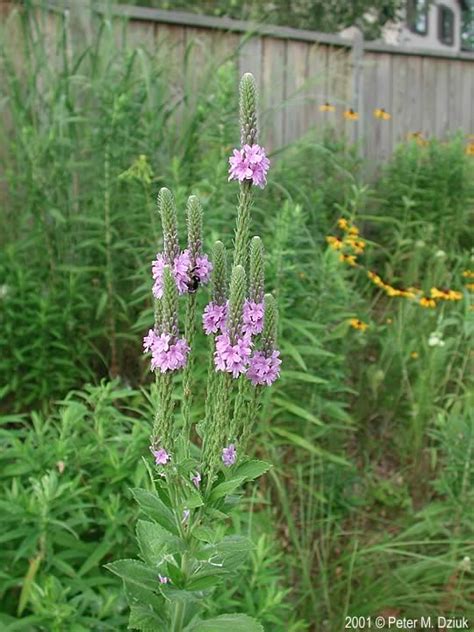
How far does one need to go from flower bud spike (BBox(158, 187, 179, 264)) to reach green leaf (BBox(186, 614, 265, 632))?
2.06ft

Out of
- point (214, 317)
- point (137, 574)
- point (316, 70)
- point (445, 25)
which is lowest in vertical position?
point (137, 574)

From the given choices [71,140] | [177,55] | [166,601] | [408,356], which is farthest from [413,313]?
[166,601]

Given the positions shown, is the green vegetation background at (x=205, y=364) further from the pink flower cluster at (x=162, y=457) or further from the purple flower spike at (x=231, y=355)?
the purple flower spike at (x=231, y=355)

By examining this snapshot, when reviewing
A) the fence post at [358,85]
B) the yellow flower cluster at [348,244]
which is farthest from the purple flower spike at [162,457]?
the fence post at [358,85]

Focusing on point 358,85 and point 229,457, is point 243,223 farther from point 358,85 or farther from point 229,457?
point 358,85

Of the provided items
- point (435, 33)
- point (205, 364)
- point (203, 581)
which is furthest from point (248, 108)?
point (435, 33)

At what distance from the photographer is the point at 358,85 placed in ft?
25.4

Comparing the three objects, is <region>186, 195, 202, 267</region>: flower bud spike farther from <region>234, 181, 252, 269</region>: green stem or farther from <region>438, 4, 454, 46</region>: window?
<region>438, 4, 454, 46</region>: window

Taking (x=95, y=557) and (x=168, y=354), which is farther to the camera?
(x=95, y=557)

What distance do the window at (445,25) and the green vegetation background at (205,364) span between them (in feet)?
80.1

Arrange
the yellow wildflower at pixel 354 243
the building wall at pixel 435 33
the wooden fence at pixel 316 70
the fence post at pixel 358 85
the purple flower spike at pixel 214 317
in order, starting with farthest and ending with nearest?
the building wall at pixel 435 33, the fence post at pixel 358 85, the wooden fence at pixel 316 70, the yellow wildflower at pixel 354 243, the purple flower spike at pixel 214 317

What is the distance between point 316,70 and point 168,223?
20.5 feet

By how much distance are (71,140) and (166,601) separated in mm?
2671

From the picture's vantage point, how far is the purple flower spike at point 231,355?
4.39 ft
